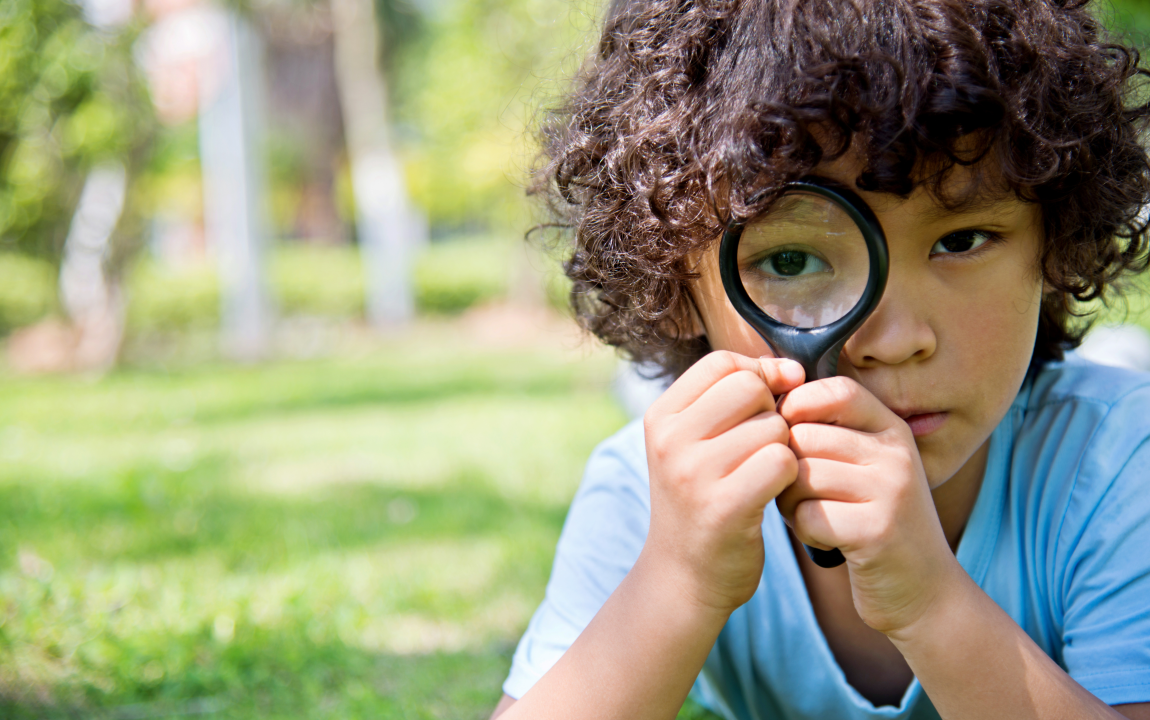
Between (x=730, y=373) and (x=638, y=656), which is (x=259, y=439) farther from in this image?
(x=730, y=373)

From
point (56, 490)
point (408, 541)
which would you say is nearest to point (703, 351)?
point (408, 541)

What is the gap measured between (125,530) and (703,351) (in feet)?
8.43

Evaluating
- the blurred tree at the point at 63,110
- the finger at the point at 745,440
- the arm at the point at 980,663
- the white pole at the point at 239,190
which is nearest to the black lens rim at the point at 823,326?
the finger at the point at 745,440

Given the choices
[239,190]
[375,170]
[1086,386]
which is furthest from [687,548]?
[375,170]

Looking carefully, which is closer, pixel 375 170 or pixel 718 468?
pixel 718 468

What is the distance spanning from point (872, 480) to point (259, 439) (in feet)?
16.2

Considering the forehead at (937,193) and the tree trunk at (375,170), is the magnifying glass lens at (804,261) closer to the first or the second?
the forehead at (937,193)

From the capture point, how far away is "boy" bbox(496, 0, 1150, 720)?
119cm

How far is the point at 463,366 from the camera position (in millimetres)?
9953

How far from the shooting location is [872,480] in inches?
44.9

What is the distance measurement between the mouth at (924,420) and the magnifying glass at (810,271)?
0.16 m

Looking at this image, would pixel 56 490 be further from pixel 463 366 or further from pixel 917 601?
pixel 463 366

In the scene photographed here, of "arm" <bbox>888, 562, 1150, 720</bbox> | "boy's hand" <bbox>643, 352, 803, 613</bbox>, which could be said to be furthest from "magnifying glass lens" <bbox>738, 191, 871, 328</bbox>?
"arm" <bbox>888, 562, 1150, 720</bbox>

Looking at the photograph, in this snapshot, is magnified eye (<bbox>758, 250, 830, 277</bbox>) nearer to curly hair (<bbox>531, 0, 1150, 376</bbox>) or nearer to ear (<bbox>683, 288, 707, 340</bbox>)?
curly hair (<bbox>531, 0, 1150, 376</bbox>)
